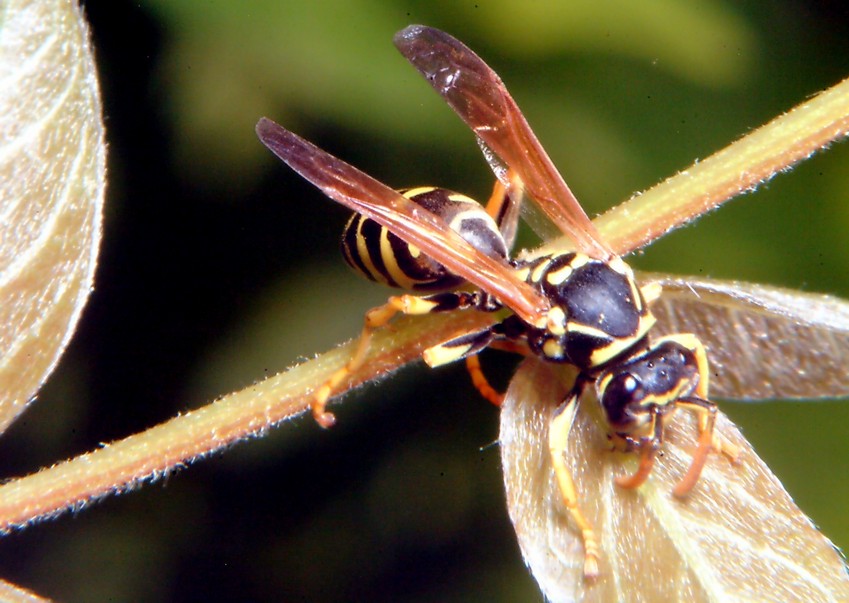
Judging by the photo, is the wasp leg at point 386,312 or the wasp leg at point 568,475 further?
the wasp leg at point 386,312

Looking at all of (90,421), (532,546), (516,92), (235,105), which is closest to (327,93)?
(235,105)

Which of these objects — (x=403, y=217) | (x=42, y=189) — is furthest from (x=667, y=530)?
(x=42, y=189)

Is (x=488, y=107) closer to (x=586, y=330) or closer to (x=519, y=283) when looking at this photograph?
(x=519, y=283)

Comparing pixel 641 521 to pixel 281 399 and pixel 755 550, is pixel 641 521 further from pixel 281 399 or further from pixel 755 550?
pixel 281 399

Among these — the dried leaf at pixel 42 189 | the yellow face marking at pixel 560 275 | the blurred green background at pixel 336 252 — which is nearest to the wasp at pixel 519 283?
the yellow face marking at pixel 560 275

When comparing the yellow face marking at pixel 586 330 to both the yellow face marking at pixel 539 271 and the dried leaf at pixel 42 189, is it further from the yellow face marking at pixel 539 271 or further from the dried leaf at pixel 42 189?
the dried leaf at pixel 42 189

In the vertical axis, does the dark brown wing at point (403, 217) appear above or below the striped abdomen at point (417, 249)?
above
